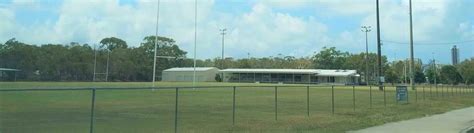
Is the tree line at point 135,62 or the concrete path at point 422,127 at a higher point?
the tree line at point 135,62

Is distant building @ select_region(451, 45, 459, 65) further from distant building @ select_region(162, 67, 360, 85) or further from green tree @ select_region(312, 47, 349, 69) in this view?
distant building @ select_region(162, 67, 360, 85)

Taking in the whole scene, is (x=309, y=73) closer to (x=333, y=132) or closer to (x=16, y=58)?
(x=16, y=58)

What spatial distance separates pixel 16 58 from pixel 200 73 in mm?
60186

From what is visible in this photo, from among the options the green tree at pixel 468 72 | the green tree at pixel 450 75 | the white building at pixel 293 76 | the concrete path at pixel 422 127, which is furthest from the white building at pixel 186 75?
the concrete path at pixel 422 127

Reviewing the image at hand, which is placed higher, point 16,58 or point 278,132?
point 16,58

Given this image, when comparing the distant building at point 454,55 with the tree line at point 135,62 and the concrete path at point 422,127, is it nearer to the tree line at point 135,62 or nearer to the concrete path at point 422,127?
the tree line at point 135,62

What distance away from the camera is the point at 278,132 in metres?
14.8

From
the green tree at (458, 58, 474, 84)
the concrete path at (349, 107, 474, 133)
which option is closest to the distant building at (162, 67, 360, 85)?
the green tree at (458, 58, 474, 84)

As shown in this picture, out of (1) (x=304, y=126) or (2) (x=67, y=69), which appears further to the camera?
(2) (x=67, y=69)

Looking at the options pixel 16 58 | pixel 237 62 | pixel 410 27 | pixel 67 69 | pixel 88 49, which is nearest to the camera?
pixel 410 27

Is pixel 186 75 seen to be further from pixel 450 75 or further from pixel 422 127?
pixel 422 127

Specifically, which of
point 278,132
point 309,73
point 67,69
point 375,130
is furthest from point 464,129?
point 309,73

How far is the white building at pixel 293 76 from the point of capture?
397 ft

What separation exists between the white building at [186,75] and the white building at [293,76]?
4.11m
